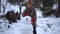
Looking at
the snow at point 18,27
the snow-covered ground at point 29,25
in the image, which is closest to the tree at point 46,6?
the snow-covered ground at point 29,25

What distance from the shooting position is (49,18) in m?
1.85

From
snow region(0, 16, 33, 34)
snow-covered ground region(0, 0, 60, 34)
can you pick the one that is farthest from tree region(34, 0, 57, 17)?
snow region(0, 16, 33, 34)

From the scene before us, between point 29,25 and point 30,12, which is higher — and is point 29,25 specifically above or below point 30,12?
below

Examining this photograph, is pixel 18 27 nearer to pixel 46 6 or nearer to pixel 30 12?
pixel 30 12

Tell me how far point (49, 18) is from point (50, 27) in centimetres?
9

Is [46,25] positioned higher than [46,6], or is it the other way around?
[46,6]

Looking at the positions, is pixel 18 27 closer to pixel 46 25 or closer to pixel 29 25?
pixel 29 25

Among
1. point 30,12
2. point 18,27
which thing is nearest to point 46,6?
point 30,12

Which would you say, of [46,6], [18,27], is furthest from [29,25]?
[46,6]

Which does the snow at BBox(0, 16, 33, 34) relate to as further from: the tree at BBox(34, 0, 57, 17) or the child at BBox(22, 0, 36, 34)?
the tree at BBox(34, 0, 57, 17)

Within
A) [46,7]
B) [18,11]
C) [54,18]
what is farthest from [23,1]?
[54,18]

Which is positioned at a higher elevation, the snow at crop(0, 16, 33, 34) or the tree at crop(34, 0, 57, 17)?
the tree at crop(34, 0, 57, 17)

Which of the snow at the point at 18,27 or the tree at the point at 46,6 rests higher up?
the tree at the point at 46,6

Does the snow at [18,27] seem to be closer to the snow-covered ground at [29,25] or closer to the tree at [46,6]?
the snow-covered ground at [29,25]
